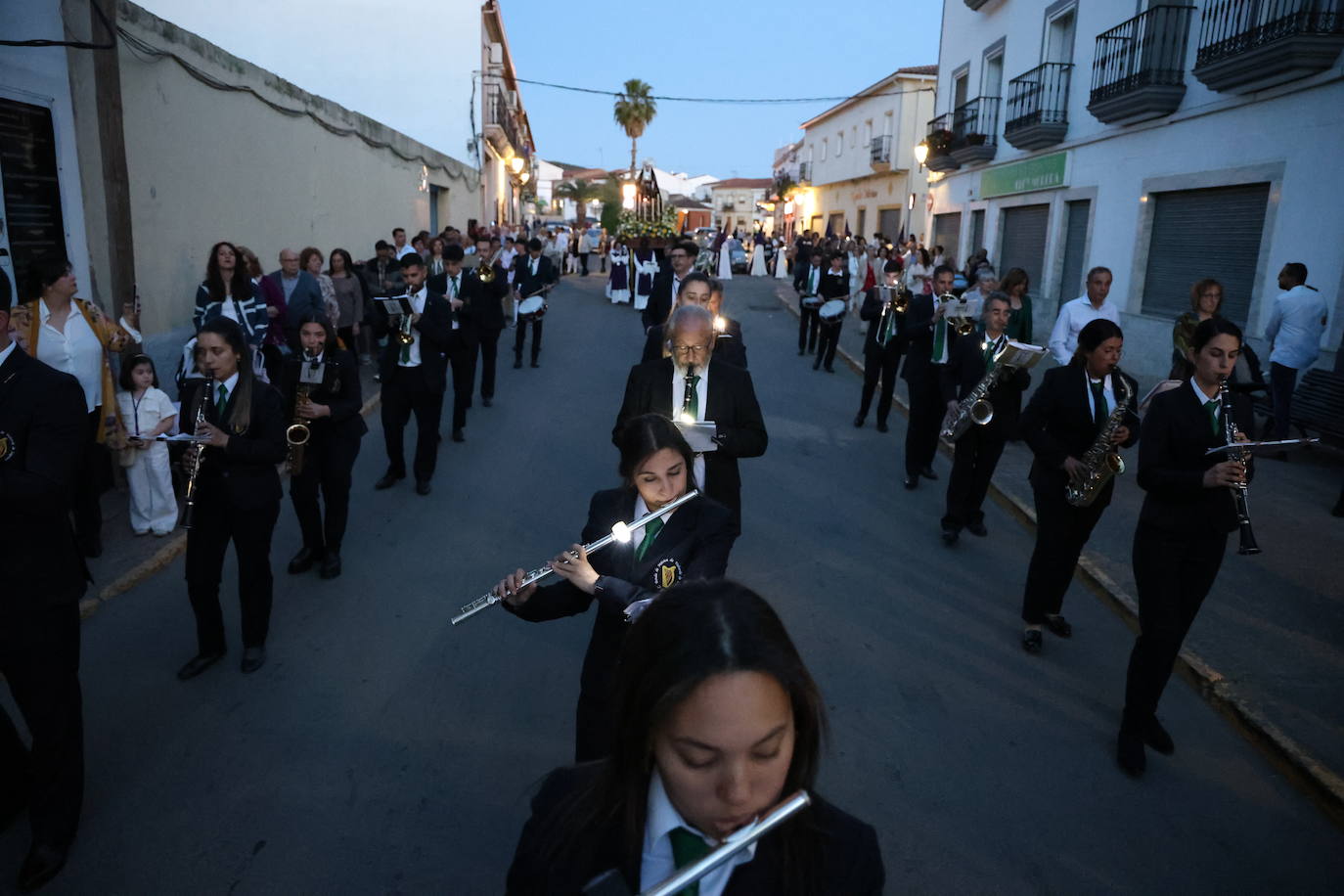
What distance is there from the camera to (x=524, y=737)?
408cm

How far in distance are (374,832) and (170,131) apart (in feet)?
26.5

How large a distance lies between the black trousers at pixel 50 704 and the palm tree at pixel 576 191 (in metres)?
71.6

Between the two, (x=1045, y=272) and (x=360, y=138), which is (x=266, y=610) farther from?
(x=1045, y=272)

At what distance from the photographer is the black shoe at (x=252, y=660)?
4590 mm

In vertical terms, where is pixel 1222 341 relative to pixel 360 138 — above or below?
below

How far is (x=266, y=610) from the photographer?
4.64m

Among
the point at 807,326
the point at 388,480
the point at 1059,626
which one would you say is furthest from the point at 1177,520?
the point at 807,326

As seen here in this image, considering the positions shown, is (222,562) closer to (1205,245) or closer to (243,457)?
(243,457)

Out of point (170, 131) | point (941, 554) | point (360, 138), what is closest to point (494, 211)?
point (360, 138)

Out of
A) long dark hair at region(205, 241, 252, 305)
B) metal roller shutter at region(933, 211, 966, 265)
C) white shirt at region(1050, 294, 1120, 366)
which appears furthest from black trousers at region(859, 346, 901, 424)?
metal roller shutter at region(933, 211, 966, 265)

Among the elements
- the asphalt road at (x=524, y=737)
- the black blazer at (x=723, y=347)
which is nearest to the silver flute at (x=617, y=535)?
the asphalt road at (x=524, y=737)

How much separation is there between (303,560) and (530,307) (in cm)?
815

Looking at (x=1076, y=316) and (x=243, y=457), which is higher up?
(x=1076, y=316)

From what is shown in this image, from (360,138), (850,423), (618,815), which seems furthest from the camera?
(360,138)
